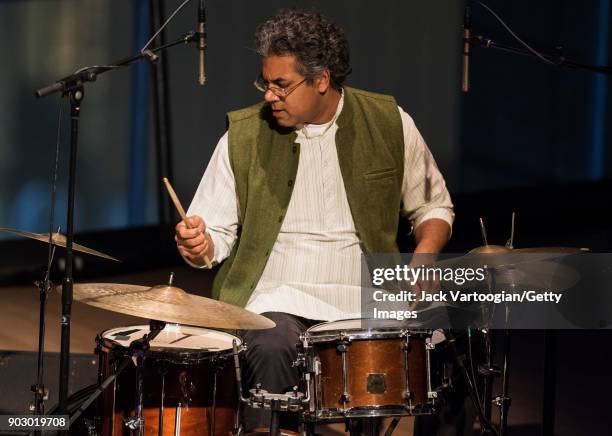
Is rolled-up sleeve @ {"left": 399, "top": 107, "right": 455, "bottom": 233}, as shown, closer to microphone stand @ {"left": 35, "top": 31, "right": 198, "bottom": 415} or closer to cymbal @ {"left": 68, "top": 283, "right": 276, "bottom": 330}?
cymbal @ {"left": 68, "top": 283, "right": 276, "bottom": 330}

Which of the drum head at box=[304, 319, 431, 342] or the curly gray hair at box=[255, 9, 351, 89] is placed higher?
the curly gray hair at box=[255, 9, 351, 89]

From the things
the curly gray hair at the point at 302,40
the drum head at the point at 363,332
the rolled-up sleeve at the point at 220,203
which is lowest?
the drum head at the point at 363,332

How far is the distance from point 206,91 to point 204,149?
0.36 m

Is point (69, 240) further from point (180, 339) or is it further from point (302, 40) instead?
point (302, 40)

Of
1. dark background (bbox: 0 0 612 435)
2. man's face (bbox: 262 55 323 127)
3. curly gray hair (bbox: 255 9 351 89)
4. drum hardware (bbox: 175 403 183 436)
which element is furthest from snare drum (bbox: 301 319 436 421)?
dark background (bbox: 0 0 612 435)

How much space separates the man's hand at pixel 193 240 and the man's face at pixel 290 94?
18.7 inches

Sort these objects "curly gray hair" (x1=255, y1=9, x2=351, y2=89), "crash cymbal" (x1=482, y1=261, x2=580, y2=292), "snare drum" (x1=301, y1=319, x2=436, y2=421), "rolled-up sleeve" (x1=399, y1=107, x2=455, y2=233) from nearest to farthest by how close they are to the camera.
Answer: "snare drum" (x1=301, y1=319, x2=436, y2=421), "crash cymbal" (x1=482, y1=261, x2=580, y2=292), "curly gray hair" (x1=255, y1=9, x2=351, y2=89), "rolled-up sleeve" (x1=399, y1=107, x2=455, y2=233)

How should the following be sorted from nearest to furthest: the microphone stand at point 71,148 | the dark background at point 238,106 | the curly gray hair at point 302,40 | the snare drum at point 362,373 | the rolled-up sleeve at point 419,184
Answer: the microphone stand at point 71,148, the snare drum at point 362,373, the curly gray hair at point 302,40, the rolled-up sleeve at point 419,184, the dark background at point 238,106

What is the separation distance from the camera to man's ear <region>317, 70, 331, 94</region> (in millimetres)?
3527

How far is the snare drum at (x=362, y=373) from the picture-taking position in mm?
3031

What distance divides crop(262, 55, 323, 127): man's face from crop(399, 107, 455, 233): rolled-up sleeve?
36cm

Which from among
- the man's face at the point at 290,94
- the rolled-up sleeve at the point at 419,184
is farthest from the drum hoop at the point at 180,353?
the rolled-up sleeve at the point at 419,184

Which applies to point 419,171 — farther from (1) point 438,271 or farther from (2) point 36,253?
(2) point 36,253

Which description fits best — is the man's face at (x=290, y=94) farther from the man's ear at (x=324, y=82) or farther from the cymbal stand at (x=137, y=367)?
Result: the cymbal stand at (x=137, y=367)
